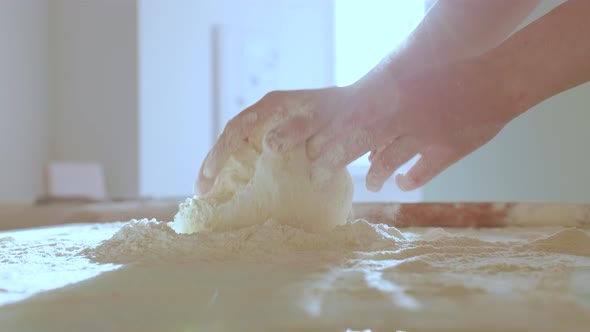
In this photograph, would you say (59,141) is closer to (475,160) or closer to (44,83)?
(44,83)

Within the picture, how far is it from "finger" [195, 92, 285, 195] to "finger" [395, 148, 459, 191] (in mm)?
277

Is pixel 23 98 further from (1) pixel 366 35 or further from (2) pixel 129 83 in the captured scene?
(1) pixel 366 35

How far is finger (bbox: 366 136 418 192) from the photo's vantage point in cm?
89

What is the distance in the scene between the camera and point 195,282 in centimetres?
52

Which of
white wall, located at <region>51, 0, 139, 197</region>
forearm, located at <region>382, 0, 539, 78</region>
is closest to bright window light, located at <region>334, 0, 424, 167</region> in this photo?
white wall, located at <region>51, 0, 139, 197</region>

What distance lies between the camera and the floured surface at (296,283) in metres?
0.42

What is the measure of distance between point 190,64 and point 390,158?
3.52 meters

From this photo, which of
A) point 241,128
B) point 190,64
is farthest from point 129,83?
point 241,128

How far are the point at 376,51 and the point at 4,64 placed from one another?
2576mm

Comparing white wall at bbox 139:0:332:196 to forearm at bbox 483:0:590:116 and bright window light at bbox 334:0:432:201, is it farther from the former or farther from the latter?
forearm at bbox 483:0:590:116

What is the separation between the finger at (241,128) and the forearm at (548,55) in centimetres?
34

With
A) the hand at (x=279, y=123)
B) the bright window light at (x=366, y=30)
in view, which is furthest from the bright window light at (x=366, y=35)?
the hand at (x=279, y=123)

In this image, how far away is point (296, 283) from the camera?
0.50 m

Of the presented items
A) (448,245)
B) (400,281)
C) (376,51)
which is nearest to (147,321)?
(400,281)
